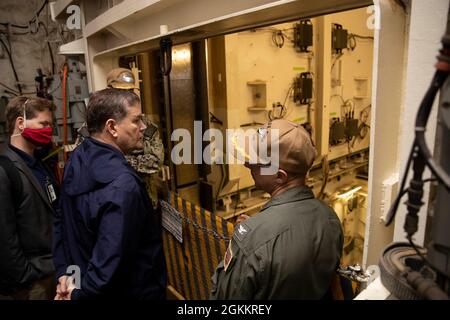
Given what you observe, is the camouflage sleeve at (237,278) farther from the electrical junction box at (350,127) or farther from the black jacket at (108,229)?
the electrical junction box at (350,127)

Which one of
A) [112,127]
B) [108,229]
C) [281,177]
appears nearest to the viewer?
[281,177]

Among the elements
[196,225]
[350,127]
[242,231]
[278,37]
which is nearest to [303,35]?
[278,37]

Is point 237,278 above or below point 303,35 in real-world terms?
below

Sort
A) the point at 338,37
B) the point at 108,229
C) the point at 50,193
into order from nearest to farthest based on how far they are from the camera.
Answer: the point at 108,229
the point at 50,193
the point at 338,37

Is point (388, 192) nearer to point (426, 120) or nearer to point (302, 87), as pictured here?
point (426, 120)

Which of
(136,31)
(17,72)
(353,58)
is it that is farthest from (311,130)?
(17,72)

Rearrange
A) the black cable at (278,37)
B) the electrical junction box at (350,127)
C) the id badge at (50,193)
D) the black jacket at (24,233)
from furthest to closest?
1. the electrical junction box at (350,127)
2. the black cable at (278,37)
3. the id badge at (50,193)
4. the black jacket at (24,233)

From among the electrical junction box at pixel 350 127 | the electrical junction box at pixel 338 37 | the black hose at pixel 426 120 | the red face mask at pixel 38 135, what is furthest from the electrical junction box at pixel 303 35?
the black hose at pixel 426 120

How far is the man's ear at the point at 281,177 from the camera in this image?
112 cm

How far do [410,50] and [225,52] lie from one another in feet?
6.50

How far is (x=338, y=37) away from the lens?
3.59 meters

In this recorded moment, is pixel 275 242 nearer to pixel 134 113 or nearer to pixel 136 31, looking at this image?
pixel 134 113

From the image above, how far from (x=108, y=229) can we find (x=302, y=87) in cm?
→ 260

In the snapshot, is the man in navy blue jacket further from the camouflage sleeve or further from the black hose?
the black hose
